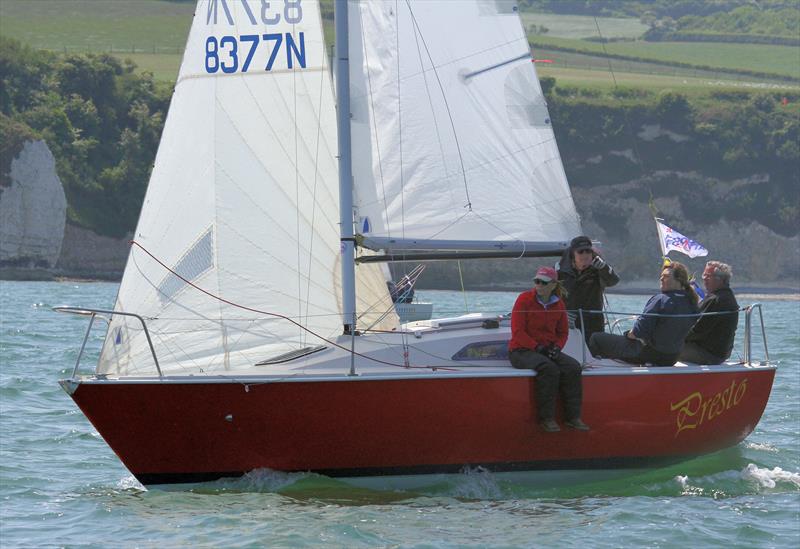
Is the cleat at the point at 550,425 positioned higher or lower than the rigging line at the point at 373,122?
lower

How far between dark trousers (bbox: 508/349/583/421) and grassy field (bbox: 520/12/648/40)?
A: 333 ft

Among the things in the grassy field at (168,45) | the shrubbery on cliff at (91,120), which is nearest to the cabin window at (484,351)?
the shrubbery on cliff at (91,120)

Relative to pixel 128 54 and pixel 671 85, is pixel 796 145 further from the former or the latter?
pixel 128 54

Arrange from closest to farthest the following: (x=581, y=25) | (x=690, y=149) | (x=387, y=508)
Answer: (x=387, y=508) → (x=690, y=149) → (x=581, y=25)

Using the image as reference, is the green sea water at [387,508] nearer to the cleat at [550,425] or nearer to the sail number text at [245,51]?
the cleat at [550,425]

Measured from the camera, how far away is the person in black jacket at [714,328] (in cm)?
1153

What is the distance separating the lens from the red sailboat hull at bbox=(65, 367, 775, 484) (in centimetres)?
1005

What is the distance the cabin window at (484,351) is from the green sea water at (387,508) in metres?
0.86

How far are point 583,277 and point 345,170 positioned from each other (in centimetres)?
214

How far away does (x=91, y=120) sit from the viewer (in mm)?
63750

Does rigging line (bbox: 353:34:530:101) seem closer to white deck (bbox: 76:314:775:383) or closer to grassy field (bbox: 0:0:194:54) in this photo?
white deck (bbox: 76:314:775:383)

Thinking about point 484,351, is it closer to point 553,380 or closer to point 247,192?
point 553,380

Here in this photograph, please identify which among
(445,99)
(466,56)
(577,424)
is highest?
(466,56)

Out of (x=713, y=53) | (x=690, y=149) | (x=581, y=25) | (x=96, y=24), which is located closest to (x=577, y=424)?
(x=690, y=149)
